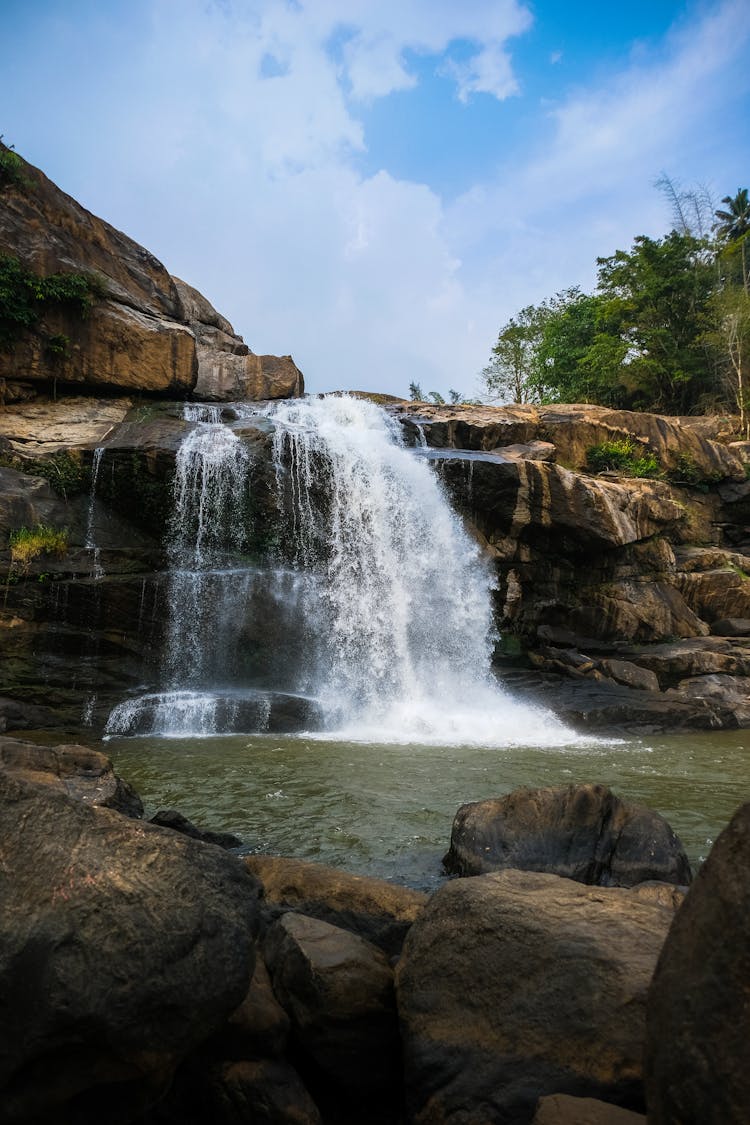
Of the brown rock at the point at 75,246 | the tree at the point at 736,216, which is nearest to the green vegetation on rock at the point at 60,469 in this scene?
the brown rock at the point at 75,246

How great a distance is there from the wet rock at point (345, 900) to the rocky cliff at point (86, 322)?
20.0 m

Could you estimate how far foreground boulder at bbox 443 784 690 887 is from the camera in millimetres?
5828

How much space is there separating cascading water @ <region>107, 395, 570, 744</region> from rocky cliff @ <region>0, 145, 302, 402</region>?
296cm

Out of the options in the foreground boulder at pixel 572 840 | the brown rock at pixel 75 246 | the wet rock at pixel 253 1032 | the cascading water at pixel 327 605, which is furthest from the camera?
the brown rock at pixel 75 246

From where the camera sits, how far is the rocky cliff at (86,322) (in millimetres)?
21219

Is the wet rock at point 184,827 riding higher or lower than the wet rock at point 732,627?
lower

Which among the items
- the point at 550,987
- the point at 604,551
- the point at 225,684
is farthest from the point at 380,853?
the point at 604,551

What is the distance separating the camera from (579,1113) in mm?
2477

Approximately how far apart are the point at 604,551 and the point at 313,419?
10.1m

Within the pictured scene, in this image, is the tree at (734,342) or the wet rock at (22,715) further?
the tree at (734,342)

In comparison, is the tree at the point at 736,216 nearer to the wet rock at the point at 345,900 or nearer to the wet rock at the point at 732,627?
the wet rock at the point at 732,627

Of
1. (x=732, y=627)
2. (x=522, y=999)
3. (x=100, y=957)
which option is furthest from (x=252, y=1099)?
(x=732, y=627)

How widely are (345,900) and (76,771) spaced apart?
3.93m

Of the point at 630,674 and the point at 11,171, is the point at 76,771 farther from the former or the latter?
the point at 11,171
